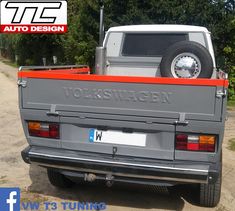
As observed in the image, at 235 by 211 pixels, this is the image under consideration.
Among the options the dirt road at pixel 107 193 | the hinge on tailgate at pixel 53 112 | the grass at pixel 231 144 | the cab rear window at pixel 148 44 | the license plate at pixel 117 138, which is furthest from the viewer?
the grass at pixel 231 144

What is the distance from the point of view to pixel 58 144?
4.52m

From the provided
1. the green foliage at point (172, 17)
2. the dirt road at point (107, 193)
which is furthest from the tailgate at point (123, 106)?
the green foliage at point (172, 17)

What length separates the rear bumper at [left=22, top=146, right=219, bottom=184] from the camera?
159 inches

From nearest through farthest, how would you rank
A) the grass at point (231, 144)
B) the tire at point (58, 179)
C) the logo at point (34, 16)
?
the tire at point (58, 179), the grass at point (231, 144), the logo at point (34, 16)

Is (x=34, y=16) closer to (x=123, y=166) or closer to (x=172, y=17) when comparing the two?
(x=172, y=17)

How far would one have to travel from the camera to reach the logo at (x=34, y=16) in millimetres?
17606

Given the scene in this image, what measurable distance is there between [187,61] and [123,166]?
160 centimetres

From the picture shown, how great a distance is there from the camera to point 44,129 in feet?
14.9

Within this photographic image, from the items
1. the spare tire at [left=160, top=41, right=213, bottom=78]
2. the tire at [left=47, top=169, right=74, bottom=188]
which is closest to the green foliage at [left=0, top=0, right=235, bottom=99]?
the spare tire at [left=160, top=41, right=213, bottom=78]

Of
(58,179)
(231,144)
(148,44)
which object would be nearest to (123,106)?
(58,179)

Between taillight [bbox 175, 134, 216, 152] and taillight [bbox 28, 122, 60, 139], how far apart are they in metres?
Result: 1.30

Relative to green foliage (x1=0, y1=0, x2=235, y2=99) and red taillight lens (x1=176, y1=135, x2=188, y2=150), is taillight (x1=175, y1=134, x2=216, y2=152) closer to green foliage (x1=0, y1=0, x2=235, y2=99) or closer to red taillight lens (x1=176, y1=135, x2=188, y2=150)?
red taillight lens (x1=176, y1=135, x2=188, y2=150)

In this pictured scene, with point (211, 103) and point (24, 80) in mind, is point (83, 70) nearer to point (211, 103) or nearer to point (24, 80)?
point (24, 80)

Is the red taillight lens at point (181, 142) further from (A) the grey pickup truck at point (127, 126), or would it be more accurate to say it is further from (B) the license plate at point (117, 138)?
(B) the license plate at point (117, 138)
